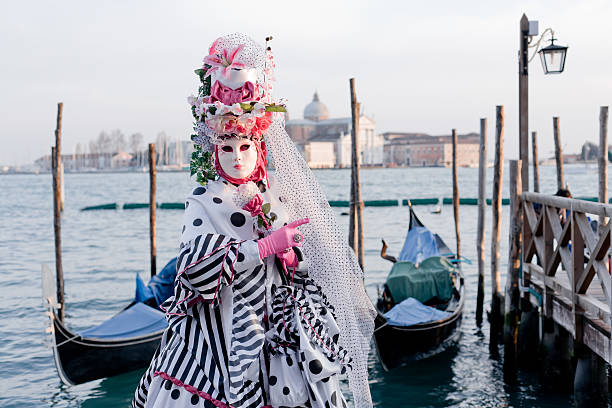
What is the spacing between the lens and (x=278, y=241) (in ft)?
5.85

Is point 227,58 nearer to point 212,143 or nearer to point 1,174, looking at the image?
point 212,143

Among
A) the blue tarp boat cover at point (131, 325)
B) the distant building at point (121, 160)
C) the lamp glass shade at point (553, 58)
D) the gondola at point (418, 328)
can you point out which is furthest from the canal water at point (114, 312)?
the distant building at point (121, 160)

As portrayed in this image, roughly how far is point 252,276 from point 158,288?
15.3ft

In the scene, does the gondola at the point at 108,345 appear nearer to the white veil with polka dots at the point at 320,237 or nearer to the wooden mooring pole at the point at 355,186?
the wooden mooring pole at the point at 355,186

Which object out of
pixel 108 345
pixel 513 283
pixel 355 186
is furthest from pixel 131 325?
pixel 355 186

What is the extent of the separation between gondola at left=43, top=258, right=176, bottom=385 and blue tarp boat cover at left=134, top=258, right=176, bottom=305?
424 mm

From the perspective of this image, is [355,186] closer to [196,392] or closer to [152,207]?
[152,207]

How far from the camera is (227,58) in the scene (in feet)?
6.42

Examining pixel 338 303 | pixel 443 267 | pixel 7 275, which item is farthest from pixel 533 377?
pixel 7 275

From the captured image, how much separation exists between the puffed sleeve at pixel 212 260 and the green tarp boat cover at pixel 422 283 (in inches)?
175

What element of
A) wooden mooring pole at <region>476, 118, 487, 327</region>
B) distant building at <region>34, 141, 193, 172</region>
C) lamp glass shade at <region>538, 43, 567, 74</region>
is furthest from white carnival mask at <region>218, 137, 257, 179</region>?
distant building at <region>34, 141, 193, 172</region>

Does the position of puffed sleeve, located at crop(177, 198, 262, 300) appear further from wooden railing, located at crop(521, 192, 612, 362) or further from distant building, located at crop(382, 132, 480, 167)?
distant building, located at crop(382, 132, 480, 167)

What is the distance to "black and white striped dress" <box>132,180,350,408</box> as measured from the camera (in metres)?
1.73

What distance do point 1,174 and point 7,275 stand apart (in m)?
92.4
